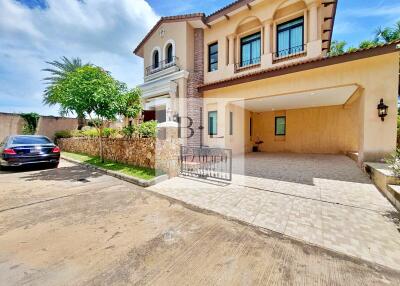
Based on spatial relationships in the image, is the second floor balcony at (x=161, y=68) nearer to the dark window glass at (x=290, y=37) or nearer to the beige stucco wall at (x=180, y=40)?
the beige stucco wall at (x=180, y=40)

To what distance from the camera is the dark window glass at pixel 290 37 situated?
899 cm

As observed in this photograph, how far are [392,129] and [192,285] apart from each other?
811cm

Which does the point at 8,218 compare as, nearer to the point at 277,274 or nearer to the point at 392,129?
the point at 277,274

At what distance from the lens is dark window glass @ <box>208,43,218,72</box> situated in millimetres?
11367

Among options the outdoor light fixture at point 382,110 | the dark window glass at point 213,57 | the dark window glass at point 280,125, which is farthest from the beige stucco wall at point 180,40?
the outdoor light fixture at point 382,110

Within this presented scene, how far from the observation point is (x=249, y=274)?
216cm

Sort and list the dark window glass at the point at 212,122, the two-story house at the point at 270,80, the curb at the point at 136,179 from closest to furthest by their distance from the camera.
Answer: the curb at the point at 136,179
the two-story house at the point at 270,80
the dark window glass at the point at 212,122

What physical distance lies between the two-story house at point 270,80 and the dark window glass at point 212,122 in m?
0.06

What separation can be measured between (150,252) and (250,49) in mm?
11150

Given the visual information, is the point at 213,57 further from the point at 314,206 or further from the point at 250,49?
the point at 314,206

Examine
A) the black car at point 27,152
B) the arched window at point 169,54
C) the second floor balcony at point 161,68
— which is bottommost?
the black car at point 27,152

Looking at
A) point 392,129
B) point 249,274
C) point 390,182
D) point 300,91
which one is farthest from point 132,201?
point 392,129

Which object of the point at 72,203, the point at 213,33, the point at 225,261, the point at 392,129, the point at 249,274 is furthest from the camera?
the point at 213,33

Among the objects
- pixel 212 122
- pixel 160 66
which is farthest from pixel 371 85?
pixel 160 66
